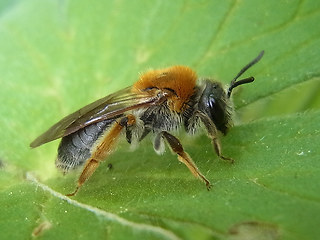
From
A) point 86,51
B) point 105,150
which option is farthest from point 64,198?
point 86,51

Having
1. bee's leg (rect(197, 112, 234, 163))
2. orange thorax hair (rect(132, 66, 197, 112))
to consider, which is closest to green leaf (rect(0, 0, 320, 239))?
bee's leg (rect(197, 112, 234, 163))

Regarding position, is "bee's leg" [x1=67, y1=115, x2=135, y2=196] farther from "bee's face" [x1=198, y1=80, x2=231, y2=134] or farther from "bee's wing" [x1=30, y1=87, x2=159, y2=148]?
"bee's face" [x1=198, y1=80, x2=231, y2=134]

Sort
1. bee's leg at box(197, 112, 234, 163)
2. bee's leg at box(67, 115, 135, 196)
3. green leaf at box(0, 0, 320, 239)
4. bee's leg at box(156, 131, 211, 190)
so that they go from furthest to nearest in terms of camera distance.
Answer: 1. bee's leg at box(67, 115, 135, 196)
2. bee's leg at box(197, 112, 234, 163)
3. bee's leg at box(156, 131, 211, 190)
4. green leaf at box(0, 0, 320, 239)

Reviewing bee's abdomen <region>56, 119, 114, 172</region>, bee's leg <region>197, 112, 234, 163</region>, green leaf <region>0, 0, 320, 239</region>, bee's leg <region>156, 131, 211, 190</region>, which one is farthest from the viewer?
bee's abdomen <region>56, 119, 114, 172</region>

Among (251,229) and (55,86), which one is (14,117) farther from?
(251,229)

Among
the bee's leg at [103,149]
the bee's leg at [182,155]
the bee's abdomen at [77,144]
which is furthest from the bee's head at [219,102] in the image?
the bee's abdomen at [77,144]

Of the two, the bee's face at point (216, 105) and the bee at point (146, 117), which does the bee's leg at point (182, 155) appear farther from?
the bee's face at point (216, 105)

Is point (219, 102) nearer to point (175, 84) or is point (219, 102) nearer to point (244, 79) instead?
point (244, 79)
